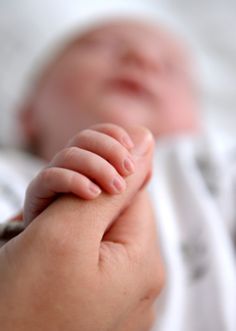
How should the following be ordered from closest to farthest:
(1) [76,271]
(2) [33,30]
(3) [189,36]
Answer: (1) [76,271] < (2) [33,30] < (3) [189,36]

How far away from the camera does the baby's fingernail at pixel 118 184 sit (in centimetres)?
50

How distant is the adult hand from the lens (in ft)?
1.49

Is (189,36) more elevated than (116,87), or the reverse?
(189,36)

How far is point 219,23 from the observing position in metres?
1.71

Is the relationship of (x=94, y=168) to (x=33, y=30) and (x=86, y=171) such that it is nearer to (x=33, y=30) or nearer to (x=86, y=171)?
(x=86, y=171)

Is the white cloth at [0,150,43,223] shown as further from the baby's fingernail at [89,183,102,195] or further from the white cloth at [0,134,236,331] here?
the baby's fingernail at [89,183,102,195]

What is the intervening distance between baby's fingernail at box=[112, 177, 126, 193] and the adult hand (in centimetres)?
1

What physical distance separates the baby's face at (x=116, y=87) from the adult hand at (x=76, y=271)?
51cm

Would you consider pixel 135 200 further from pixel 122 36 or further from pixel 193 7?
pixel 193 7

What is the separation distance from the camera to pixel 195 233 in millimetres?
827

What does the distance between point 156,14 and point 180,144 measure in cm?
83

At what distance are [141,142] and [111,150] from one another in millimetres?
65

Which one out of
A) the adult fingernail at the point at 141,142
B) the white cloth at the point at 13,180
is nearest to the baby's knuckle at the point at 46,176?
the adult fingernail at the point at 141,142

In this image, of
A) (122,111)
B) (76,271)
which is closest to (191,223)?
(122,111)
